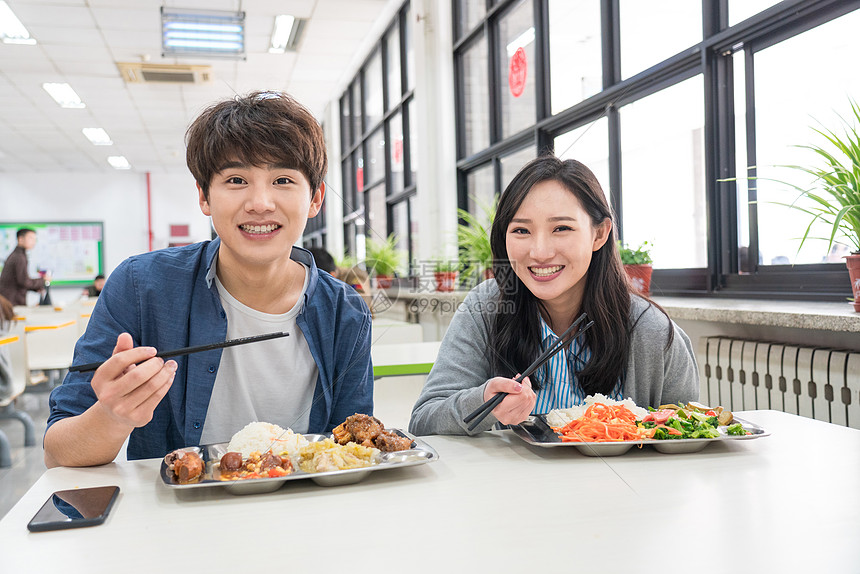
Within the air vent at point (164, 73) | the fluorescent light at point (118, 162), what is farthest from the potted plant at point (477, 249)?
the fluorescent light at point (118, 162)

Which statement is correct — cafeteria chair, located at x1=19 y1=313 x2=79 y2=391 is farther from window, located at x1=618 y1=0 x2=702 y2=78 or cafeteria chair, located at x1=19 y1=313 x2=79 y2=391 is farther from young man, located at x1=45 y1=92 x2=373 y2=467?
window, located at x1=618 y1=0 x2=702 y2=78

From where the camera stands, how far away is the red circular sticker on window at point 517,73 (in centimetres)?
422

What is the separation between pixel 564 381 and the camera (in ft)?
4.64

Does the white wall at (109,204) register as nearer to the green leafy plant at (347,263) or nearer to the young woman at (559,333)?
the green leafy plant at (347,263)

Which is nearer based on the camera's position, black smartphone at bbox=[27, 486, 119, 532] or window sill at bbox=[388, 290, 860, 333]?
black smartphone at bbox=[27, 486, 119, 532]

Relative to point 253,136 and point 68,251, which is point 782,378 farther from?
point 68,251

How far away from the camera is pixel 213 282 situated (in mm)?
1339

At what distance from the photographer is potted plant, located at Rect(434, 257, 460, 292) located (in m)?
4.18

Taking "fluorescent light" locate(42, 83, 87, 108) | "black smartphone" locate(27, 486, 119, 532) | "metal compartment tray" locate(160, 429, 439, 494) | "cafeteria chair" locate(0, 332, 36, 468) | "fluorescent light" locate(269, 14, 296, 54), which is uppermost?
"fluorescent light" locate(269, 14, 296, 54)

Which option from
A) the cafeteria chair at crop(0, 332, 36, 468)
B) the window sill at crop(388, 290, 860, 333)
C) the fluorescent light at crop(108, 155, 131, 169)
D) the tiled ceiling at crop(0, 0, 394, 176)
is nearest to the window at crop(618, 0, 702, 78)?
the window sill at crop(388, 290, 860, 333)

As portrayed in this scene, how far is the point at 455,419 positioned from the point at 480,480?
0.26m

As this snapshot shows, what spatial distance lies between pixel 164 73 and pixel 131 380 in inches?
249

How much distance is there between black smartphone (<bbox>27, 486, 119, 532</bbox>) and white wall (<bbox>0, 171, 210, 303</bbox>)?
12.6m

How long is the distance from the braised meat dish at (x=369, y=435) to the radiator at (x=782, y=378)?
1.31 meters
